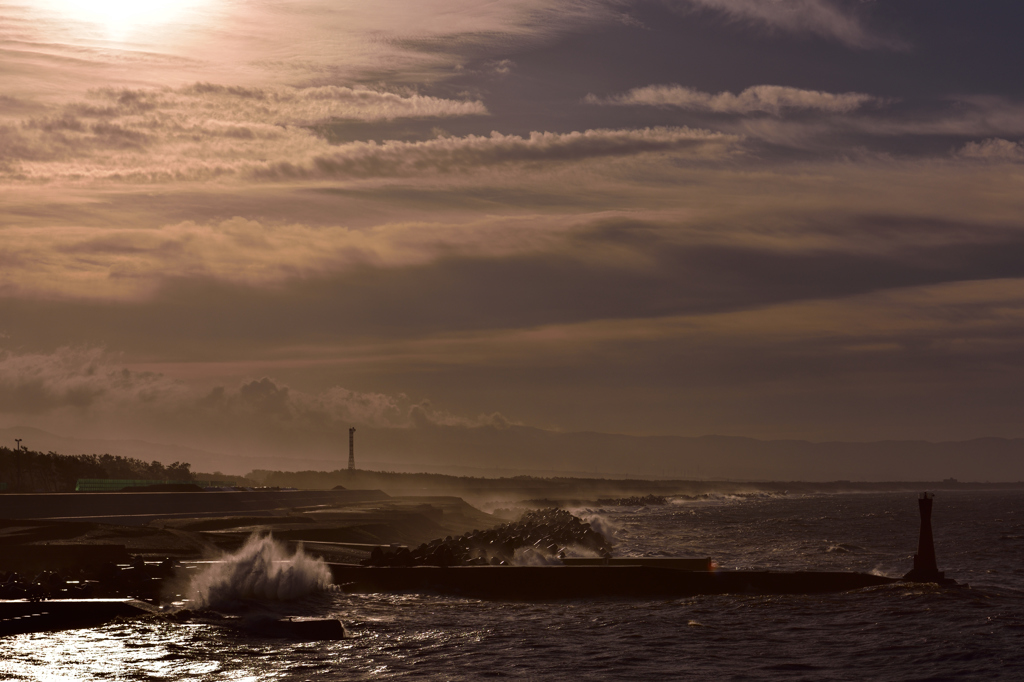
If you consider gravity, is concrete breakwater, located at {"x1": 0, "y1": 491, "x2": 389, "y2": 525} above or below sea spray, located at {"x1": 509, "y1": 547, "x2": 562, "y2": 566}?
above

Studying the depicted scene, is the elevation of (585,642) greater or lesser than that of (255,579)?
lesser

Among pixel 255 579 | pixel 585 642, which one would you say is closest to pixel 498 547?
pixel 255 579

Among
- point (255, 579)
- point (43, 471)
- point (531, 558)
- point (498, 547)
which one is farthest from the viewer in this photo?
point (43, 471)

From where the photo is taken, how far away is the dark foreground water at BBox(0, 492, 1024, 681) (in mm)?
15969

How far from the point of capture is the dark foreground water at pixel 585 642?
16.0 metres

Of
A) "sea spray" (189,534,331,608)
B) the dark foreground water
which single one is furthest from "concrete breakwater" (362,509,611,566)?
the dark foreground water

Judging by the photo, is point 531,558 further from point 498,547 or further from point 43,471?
point 43,471

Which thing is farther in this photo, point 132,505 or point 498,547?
point 132,505

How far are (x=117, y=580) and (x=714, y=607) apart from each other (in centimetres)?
1402

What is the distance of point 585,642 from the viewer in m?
18.7

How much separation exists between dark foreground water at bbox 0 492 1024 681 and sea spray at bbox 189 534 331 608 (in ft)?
1.91

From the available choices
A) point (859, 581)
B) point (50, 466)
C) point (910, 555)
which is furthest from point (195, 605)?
point (50, 466)

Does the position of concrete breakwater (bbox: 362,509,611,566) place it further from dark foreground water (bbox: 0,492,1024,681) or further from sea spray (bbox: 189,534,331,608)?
dark foreground water (bbox: 0,492,1024,681)

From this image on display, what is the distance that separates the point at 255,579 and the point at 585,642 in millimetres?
8964
